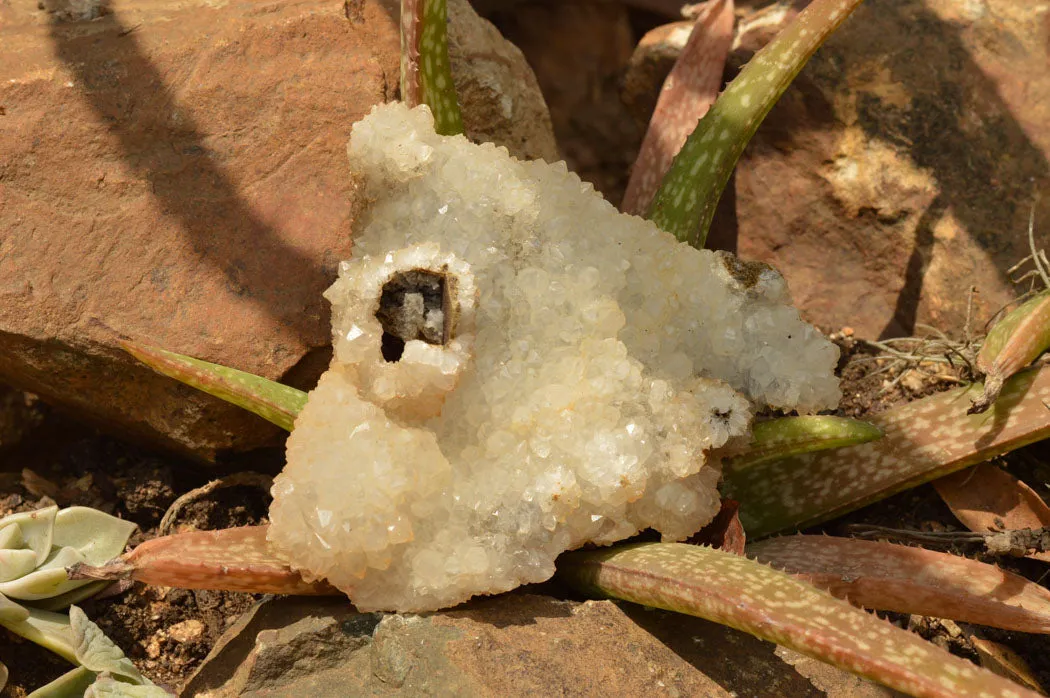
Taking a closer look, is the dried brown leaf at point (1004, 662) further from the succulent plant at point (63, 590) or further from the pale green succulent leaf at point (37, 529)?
the pale green succulent leaf at point (37, 529)

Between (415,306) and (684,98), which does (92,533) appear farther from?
(684,98)

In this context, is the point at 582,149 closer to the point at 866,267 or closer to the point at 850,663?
the point at 866,267

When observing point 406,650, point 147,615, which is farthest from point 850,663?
point 147,615

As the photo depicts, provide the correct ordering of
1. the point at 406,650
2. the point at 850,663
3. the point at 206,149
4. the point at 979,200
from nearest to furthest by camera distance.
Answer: the point at 850,663 < the point at 406,650 < the point at 206,149 < the point at 979,200

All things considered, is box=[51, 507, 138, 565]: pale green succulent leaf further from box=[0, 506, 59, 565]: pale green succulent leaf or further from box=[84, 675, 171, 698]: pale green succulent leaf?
box=[84, 675, 171, 698]: pale green succulent leaf

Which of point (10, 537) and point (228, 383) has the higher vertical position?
point (228, 383)

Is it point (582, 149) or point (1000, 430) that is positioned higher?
point (1000, 430)

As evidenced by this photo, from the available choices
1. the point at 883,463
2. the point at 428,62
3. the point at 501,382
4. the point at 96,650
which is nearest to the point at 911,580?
the point at 883,463

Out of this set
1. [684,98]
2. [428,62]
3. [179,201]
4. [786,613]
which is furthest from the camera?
[684,98]
